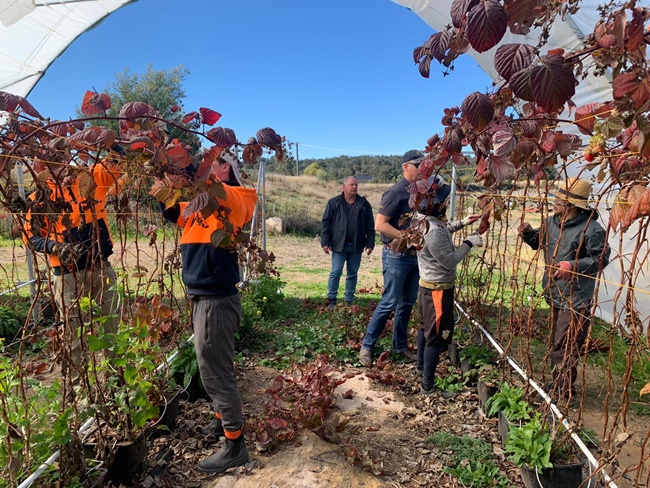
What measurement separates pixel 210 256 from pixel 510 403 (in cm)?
235

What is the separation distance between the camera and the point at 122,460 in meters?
2.43

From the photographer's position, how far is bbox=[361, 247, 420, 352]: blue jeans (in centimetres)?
410

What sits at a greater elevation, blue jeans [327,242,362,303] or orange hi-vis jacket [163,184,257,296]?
orange hi-vis jacket [163,184,257,296]

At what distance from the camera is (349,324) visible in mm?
5234

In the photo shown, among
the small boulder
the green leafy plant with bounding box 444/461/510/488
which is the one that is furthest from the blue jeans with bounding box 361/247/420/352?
the small boulder

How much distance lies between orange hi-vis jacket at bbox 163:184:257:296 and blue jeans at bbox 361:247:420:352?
1928 millimetres

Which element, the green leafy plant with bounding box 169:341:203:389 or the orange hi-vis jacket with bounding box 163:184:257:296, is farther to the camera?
the green leafy plant with bounding box 169:341:203:389

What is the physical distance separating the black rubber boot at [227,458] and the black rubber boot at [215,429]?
12.7 inches

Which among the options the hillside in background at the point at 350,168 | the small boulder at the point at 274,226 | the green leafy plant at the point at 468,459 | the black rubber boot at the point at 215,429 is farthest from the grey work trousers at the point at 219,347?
the hillside in background at the point at 350,168

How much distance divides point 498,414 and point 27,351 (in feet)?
16.2

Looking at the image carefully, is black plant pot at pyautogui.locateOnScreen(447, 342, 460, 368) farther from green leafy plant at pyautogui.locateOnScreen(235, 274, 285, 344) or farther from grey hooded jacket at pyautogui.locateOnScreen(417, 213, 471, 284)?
green leafy plant at pyautogui.locateOnScreen(235, 274, 285, 344)

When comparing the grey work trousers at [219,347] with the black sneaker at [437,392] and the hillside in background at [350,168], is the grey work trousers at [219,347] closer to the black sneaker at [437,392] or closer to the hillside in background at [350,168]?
the black sneaker at [437,392]

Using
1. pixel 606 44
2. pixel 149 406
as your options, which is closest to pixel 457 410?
pixel 149 406

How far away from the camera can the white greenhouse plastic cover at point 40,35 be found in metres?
5.39
